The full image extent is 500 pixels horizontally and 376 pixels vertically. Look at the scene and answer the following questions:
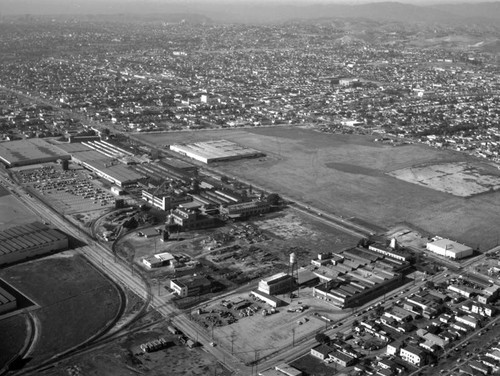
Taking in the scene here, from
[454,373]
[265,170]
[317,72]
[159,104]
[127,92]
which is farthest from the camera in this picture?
[317,72]

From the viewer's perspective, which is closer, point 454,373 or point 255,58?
point 454,373

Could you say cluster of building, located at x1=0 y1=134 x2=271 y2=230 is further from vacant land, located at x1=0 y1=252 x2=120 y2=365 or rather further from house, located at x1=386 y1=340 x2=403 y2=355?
house, located at x1=386 y1=340 x2=403 y2=355

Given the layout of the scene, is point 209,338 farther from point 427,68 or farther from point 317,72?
point 427,68

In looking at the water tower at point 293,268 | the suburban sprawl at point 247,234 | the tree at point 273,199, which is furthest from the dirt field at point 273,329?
the tree at point 273,199

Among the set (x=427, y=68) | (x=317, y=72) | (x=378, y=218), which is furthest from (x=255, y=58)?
(x=378, y=218)

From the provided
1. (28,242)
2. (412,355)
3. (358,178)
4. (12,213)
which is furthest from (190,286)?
(358,178)

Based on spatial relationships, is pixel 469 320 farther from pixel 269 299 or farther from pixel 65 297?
pixel 65 297

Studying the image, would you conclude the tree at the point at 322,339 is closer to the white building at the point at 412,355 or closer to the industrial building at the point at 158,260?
the white building at the point at 412,355
